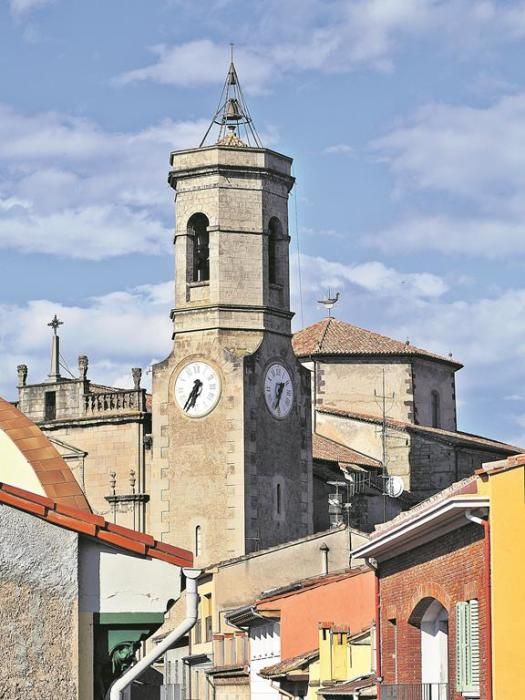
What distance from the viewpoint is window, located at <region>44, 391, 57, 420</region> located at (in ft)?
213

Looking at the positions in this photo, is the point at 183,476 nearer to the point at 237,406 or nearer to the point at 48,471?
the point at 237,406

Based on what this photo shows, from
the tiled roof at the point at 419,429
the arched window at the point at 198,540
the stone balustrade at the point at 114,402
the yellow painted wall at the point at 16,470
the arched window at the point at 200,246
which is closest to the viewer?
the yellow painted wall at the point at 16,470

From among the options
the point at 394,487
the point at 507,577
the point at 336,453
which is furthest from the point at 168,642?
the point at 336,453

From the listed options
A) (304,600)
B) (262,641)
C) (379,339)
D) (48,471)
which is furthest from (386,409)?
(48,471)

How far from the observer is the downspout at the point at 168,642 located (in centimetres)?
1452

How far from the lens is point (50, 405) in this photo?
65000 mm

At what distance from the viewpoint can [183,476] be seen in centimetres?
5975

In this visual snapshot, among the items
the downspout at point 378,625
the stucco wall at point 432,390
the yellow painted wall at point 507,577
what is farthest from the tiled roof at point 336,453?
the yellow painted wall at point 507,577

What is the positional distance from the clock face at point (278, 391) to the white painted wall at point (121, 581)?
45.9 m

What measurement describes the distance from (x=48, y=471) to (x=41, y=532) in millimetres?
3158

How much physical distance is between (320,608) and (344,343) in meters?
39.8

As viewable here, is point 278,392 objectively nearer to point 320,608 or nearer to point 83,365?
point 83,365

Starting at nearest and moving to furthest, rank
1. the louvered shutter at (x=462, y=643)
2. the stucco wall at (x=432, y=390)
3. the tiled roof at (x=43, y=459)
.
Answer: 1. the tiled roof at (x=43, y=459)
2. the louvered shutter at (x=462, y=643)
3. the stucco wall at (x=432, y=390)

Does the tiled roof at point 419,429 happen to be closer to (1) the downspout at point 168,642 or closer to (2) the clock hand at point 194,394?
(2) the clock hand at point 194,394
